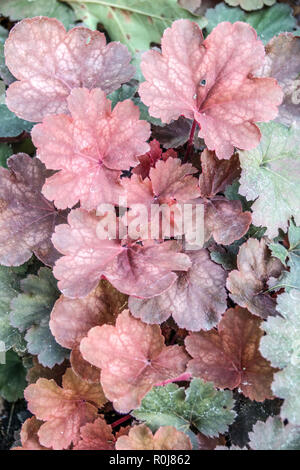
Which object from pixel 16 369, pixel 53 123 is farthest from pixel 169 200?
pixel 16 369

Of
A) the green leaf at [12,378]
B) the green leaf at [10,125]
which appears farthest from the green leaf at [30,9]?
the green leaf at [12,378]

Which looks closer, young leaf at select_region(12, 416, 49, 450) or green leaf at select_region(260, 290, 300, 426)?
green leaf at select_region(260, 290, 300, 426)

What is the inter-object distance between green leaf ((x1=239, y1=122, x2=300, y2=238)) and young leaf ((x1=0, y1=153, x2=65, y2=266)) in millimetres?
429

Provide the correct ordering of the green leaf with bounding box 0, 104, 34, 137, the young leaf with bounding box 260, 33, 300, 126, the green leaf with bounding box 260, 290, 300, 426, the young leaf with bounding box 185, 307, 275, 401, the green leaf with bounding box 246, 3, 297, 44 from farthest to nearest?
the green leaf with bounding box 246, 3, 297, 44
the green leaf with bounding box 0, 104, 34, 137
the young leaf with bounding box 260, 33, 300, 126
the young leaf with bounding box 185, 307, 275, 401
the green leaf with bounding box 260, 290, 300, 426

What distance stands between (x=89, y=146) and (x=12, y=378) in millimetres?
762

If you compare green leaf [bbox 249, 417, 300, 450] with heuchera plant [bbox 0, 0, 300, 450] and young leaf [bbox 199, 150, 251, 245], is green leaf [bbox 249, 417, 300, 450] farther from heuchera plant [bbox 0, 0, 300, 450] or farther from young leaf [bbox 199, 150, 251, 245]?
young leaf [bbox 199, 150, 251, 245]

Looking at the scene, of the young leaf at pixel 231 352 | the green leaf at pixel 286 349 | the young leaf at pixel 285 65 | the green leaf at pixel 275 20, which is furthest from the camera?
the green leaf at pixel 275 20

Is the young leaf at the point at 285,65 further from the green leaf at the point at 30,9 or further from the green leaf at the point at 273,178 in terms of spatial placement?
the green leaf at the point at 30,9

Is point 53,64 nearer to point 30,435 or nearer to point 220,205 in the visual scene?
point 220,205

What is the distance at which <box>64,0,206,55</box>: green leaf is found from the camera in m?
1.36

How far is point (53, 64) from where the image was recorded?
0.98 m

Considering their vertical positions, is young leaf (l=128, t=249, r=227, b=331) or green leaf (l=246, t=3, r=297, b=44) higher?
green leaf (l=246, t=3, r=297, b=44)

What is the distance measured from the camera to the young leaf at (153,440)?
32.3 inches

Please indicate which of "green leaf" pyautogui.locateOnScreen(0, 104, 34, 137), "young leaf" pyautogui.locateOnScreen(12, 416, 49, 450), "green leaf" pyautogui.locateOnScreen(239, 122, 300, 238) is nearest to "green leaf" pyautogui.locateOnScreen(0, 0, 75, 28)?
"green leaf" pyautogui.locateOnScreen(0, 104, 34, 137)
